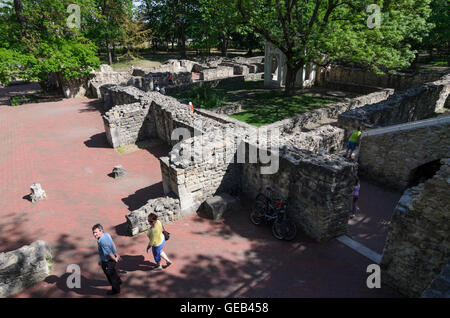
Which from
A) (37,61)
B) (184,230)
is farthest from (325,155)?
(37,61)

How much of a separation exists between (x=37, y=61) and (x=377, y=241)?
22.9 m

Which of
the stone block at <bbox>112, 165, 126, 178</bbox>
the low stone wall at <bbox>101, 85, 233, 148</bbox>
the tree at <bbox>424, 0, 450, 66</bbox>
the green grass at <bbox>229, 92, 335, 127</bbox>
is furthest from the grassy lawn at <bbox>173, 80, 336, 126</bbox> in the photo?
the tree at <bbox>424, 0, 450, 66</bbox>

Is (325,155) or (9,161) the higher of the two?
(325,155)

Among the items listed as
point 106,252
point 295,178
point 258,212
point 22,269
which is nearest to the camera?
point 106,252

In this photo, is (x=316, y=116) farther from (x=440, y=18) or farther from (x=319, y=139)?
(x=440, y=18)

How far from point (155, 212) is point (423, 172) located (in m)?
9.99

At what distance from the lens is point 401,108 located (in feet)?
44.7

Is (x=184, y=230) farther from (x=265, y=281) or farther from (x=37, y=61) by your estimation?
(x=37, y=61)

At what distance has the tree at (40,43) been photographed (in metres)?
19.3

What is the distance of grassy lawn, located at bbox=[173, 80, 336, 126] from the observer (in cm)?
1687

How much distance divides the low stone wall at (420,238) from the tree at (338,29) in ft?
38.5

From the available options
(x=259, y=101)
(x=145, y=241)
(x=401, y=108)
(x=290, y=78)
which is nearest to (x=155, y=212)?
(x=145, y=241)

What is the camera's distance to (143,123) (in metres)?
14.2
